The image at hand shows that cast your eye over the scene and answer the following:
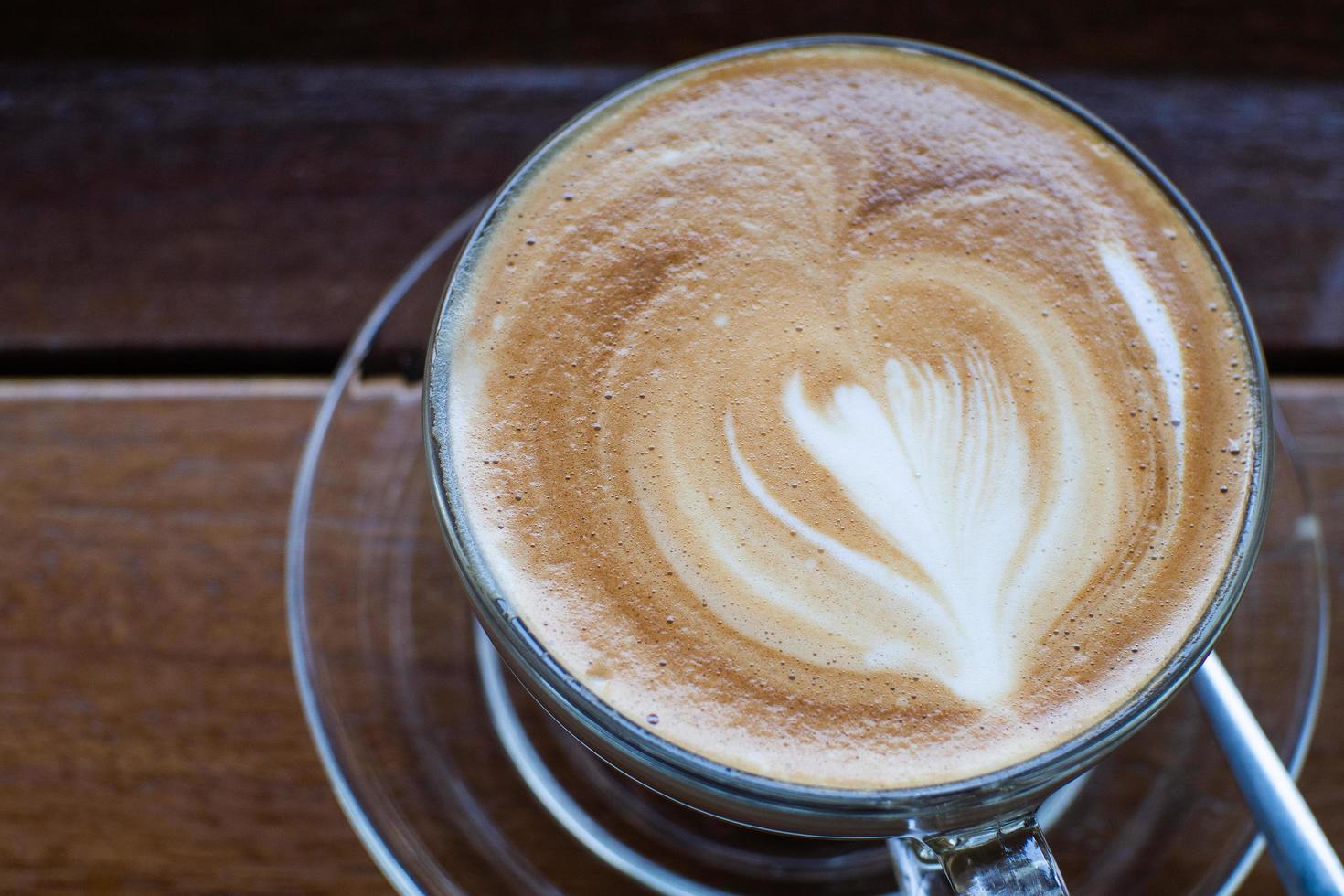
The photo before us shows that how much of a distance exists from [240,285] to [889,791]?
871 millimetres

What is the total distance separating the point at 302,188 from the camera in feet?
3.86

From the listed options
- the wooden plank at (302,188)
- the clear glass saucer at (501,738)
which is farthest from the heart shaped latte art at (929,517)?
the wooden plank at (302,188)

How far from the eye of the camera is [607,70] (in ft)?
4.02

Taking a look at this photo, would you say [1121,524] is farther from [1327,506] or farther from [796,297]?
[1327,506]

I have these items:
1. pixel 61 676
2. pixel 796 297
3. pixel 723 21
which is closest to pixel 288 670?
pixel 61 676

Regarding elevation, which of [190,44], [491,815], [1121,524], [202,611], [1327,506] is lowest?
[491,815]

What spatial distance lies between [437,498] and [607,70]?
668 mm

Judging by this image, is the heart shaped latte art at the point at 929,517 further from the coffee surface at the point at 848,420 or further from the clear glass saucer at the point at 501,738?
the clear glass saucer at the point at 501,738

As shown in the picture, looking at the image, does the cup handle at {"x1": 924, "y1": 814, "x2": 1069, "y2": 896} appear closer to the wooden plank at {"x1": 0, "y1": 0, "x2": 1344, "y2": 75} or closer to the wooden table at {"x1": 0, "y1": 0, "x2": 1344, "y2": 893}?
the wooden table at {"x1": 0, "y1": 0, "x2": 1344, "y2": 893}

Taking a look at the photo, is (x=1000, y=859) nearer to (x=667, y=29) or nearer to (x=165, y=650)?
(x=165, y=650)

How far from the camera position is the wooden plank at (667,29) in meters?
1.22

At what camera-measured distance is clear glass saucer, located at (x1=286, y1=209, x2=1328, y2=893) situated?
0.98 meters

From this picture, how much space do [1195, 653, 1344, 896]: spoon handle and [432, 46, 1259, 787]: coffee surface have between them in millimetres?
207

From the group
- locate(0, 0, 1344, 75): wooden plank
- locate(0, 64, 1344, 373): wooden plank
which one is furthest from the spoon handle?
locate(0, 0, 1344, 75): wooden plank
